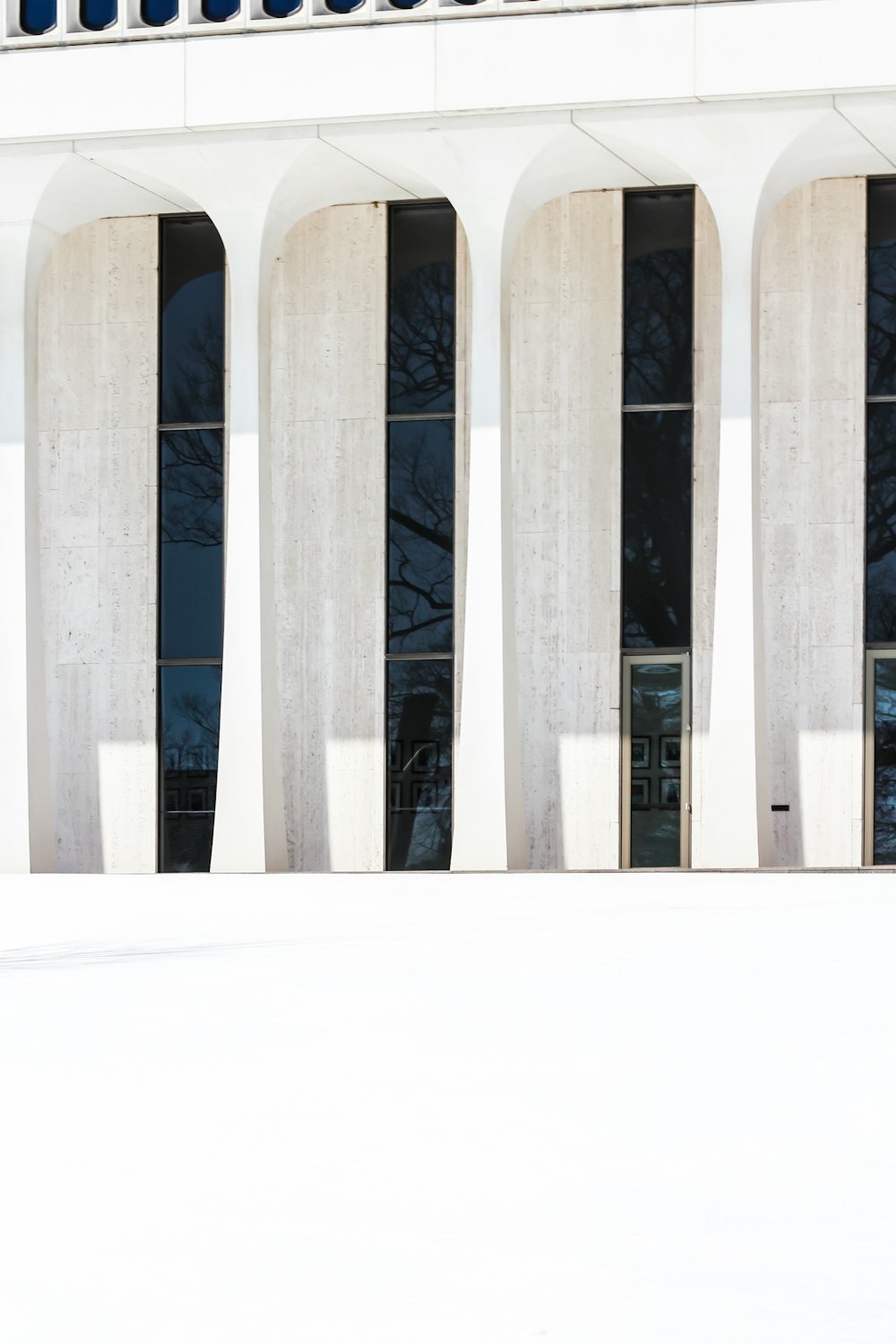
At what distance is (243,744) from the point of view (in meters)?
23.5

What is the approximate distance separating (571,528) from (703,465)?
1899mm

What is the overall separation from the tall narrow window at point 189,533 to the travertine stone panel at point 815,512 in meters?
7.48

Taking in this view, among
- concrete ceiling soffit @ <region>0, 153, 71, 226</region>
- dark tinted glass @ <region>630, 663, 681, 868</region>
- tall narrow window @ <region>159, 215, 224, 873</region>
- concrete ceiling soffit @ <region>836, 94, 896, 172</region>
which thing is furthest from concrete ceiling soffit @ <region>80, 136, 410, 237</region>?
dark tinted glass @ <region>630, 663, 681, 868</region>

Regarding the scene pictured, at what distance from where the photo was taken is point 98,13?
24.1 meters

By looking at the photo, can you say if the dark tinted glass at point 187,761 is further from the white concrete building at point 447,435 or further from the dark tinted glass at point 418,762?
the dark tinted glass at point 418,762

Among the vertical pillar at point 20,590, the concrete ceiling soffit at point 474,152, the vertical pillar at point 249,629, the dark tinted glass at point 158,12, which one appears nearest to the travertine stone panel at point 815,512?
the concrete ceiling soffit at point 474,152

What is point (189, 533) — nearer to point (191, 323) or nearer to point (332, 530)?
point (332, 530)

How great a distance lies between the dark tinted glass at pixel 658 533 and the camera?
25.1 meters

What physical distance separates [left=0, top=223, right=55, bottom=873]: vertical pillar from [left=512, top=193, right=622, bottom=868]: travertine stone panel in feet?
20.5

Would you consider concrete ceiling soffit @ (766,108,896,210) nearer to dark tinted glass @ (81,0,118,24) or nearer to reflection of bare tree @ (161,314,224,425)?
reflection of bare tree @ (161,314,224,425)

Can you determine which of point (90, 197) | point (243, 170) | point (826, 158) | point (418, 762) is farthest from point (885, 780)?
point (90, 197)

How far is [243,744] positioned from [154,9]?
9208 mm
